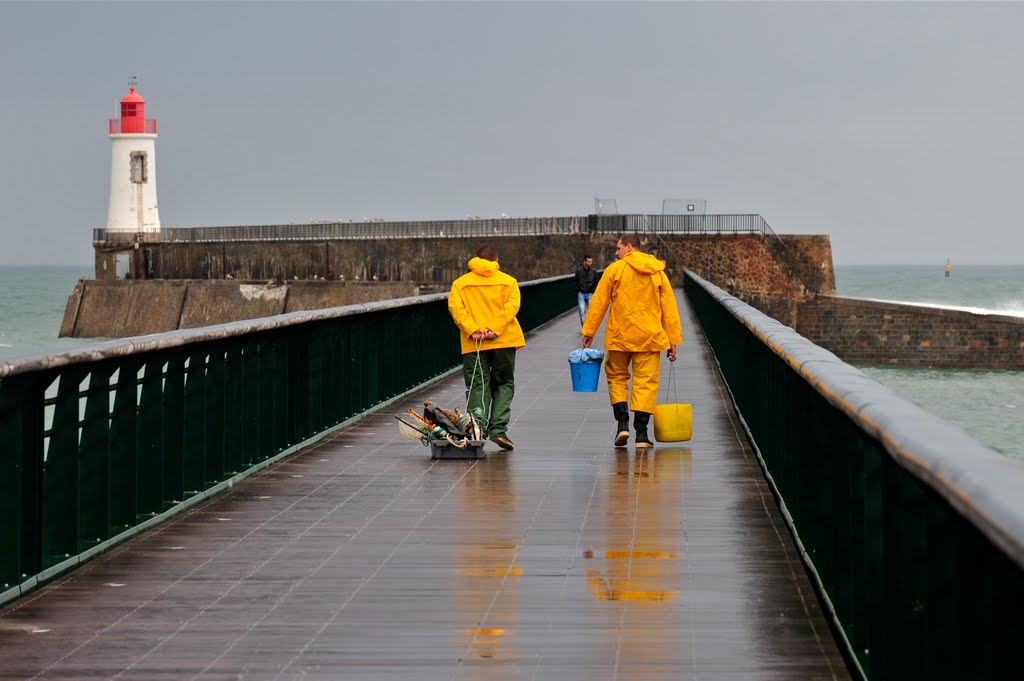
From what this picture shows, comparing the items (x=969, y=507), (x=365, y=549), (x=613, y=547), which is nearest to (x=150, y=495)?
(x=365, y=549)

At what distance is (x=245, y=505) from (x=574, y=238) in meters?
68.8

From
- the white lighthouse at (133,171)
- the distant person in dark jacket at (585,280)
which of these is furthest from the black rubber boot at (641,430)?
the white lighthouse at (133,171)

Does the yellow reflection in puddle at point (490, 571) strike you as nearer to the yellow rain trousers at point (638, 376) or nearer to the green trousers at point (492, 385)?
the yellow rain trousers at point (638, 376)

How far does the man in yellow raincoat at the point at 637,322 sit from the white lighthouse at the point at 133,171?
294ft

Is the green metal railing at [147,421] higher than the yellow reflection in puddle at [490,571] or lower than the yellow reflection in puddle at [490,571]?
higher

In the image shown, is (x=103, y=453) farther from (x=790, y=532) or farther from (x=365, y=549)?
(x=790, y=532)

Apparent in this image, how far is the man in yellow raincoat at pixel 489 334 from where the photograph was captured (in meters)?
12.4

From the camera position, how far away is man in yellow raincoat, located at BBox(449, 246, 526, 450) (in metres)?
12.4

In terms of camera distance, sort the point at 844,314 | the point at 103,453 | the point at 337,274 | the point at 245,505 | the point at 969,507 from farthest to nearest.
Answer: the point at 337,274, the point at 844,314, the point at 245,505, the point at 103,453, the point at 969,507

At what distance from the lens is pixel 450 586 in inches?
278

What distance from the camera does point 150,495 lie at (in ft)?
28.6

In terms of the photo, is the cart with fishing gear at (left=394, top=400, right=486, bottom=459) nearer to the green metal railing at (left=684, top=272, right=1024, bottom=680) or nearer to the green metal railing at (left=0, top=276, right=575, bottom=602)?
the green metal railing at (left=0, top=276, right=575, bottom=602)

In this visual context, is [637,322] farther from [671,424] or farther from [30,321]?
[30,321]

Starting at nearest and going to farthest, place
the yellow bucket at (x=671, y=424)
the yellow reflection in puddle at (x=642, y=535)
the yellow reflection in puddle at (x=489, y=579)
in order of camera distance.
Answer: the yellow reflection in puddle at (x=489, y=579), the yellow reflection in puddle at (x=642, y=535), the yellow bucket at (x=671, y=424)
